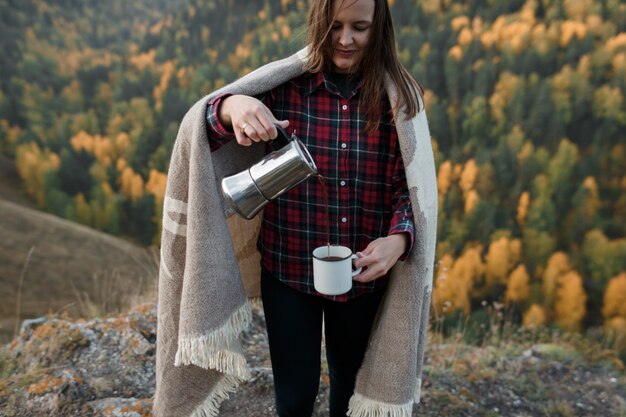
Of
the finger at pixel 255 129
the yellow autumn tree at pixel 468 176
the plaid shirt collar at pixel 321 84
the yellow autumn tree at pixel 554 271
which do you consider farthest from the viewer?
the yellow autumn tree at pixel 468 176

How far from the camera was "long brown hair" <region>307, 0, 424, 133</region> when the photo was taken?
1107mm

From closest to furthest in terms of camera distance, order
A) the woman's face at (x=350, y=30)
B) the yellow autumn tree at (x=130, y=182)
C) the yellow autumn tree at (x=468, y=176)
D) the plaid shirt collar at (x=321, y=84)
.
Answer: the woman's face at (x=350, y=30) → the plaid shirt collar at (x=321, y=84) → the yellow autumn tree at (x=468, y=176) → the yellow autumn tree at (x=130, y=182)

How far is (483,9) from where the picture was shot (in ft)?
23.4

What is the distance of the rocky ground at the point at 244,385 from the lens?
186 cm

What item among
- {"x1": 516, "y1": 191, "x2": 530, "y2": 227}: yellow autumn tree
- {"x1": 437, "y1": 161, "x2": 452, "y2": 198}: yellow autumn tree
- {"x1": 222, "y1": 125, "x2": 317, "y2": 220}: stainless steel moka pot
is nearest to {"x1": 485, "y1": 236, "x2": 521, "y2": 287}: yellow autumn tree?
{"x1": 516, "y1": 191, "x2": 530, "y2": 227}: yellow autumn tree

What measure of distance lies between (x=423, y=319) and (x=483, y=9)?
22.8ft

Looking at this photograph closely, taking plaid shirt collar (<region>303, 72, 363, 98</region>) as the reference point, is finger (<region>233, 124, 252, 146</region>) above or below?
below

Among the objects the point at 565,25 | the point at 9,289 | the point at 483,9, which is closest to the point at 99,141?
the point at 9,289

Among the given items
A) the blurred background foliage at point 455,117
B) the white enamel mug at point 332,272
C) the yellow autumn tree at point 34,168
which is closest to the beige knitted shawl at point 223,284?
the white enamel mug at point 332,272

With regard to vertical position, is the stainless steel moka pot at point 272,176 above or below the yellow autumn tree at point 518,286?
above

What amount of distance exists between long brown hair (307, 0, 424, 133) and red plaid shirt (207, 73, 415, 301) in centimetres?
3

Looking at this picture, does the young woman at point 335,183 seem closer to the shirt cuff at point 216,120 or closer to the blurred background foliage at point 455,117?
the shirt cuff at point 216,120

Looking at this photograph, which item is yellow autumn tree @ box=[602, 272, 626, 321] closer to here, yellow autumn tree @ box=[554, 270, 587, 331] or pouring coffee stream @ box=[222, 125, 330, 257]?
yellow autumn tree @ box=[554, 270, 587, 331]

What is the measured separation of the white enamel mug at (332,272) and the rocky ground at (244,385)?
1053mm
